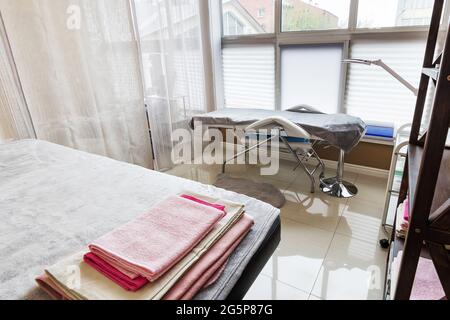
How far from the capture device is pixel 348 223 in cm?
207

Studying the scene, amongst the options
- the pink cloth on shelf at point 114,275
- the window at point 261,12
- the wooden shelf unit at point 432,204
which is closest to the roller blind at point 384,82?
the window at point 261,12

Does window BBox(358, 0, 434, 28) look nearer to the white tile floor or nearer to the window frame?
the window frame

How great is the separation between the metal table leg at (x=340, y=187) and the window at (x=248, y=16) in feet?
5.58

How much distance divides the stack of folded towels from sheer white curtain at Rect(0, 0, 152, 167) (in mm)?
1648

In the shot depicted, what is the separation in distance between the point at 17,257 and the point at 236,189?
1.97m

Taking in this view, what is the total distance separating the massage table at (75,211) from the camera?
2.51 ft

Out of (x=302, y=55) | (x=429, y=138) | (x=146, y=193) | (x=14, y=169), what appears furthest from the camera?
(x=302, y=55)

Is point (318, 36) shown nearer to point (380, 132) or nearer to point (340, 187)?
point (380, 132)

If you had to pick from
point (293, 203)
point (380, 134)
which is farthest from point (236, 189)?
point (380, 134)

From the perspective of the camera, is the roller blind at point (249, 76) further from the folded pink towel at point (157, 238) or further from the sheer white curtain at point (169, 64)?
the folded pink towel at point (157, 238)

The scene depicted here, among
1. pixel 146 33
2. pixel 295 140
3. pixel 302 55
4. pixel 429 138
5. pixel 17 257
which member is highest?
pixel 146 33

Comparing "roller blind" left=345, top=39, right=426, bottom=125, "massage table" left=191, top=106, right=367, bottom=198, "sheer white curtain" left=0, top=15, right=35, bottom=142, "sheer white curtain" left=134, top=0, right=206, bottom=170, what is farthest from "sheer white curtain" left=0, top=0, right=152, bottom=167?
"roller blind" left=345, top=39, right=426, bottom=125

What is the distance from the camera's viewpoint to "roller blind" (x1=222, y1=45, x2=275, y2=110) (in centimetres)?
325

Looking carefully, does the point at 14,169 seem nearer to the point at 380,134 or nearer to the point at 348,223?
the point at 348,223
